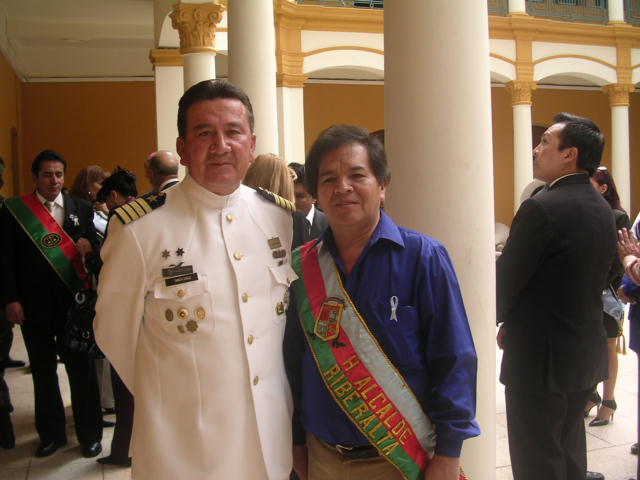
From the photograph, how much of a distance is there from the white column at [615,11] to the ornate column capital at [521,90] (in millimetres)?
2701

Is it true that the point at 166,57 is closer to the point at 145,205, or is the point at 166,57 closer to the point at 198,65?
the point at 198,65

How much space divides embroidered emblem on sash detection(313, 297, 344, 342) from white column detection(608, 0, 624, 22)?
1613 centimetres

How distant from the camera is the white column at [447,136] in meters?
2.21

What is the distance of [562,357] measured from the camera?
2600mm

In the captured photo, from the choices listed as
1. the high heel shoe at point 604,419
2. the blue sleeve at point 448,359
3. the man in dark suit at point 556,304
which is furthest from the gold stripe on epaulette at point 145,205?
the high heel shoe at point 604,419

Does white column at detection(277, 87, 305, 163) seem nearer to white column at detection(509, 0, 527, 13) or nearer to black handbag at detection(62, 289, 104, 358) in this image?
white column at detection(509, 0, 527, 13)

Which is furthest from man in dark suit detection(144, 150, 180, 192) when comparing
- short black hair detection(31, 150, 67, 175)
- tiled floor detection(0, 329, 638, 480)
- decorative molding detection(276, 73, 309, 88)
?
decorative molding detection(276, 73, 309, 88)

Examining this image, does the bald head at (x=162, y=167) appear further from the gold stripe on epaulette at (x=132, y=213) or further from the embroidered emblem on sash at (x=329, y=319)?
the embroidered emblem on sash at (x=329, y=319)

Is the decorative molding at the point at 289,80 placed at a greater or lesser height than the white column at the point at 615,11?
lesser

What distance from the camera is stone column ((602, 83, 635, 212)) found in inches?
588

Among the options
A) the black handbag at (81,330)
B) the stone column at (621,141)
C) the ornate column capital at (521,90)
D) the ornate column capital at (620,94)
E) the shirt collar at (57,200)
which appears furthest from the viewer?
the ornate column capital at (620,94)

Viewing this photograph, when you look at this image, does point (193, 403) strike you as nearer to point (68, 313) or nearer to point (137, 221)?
point (137, 221)

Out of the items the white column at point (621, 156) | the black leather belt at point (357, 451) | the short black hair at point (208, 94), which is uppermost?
the white column at point (621, 156)

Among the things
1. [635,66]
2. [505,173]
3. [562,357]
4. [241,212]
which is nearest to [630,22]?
[635,66]
